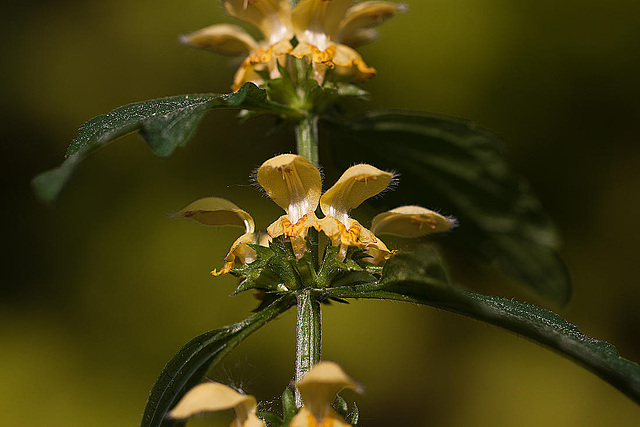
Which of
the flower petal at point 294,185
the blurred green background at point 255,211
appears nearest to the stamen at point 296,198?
the flower petal at point 294,185

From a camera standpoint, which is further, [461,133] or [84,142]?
[461,133]

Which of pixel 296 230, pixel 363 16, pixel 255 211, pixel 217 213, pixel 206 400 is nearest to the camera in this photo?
pixel 206 400

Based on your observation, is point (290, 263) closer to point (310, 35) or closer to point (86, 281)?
point (310, 35)

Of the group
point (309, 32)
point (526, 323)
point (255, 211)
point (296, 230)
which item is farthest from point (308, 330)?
point (255, 211)

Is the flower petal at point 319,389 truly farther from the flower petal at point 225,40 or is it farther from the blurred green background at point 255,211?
the blurred green background at point 255,211

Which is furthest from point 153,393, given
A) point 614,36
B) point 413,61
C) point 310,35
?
point 614,36

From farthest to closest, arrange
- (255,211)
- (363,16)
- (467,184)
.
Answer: (255,211), (467,184), (363,16)

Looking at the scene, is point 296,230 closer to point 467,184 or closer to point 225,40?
point 225,40
